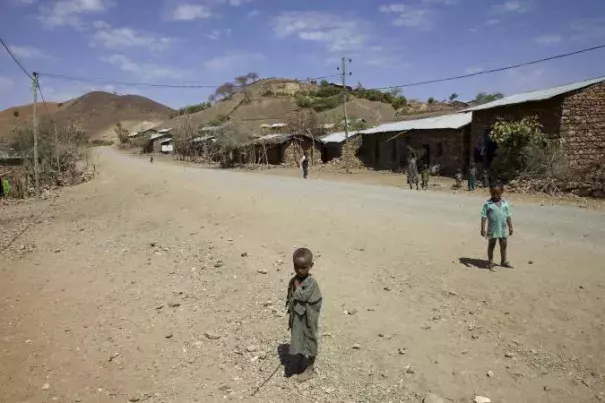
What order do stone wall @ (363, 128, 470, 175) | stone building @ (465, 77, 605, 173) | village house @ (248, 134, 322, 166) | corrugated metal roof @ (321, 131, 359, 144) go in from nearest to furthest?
stone building @ (465, 77, 605, 173)
stone wall @ (363, 128, 470, 175)
corrugated metal roof @ (321, 131, 359, 144)
village house @ (248, 134, 322, 166)

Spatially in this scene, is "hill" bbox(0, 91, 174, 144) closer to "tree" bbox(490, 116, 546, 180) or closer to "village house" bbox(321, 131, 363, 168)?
"village house" bbox(321, 131, 363, 168)

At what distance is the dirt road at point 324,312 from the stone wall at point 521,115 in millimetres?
7499

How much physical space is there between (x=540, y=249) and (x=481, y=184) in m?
12.4

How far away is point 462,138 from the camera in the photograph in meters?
24.1

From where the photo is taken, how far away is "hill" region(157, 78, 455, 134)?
235 feet

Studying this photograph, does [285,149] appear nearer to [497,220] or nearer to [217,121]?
[497,220]

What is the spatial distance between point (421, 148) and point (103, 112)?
15500 cm

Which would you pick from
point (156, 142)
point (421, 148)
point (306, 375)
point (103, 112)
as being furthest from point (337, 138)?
point (103, 112)

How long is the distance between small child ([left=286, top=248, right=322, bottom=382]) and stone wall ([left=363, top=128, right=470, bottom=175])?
2071 centimetres

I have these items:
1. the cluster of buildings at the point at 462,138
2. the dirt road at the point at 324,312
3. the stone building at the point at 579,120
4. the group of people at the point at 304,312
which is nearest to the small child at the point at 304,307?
the group of people at the point at 304,312

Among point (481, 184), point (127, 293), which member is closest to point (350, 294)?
point (127, 293)

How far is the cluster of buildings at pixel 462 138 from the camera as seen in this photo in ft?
60.4

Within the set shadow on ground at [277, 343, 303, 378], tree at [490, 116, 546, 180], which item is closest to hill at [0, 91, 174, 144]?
tree at [490, 116, 546, 180]

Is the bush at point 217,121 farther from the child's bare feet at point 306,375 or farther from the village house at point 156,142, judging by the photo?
the child's bare feet at point 306,375
